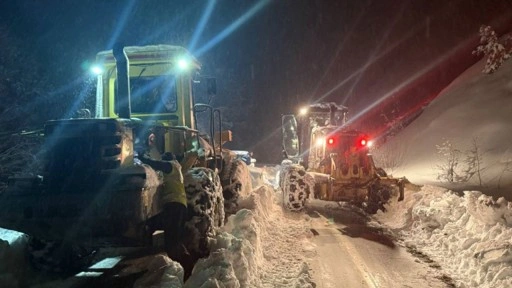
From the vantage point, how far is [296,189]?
1250 centimetres

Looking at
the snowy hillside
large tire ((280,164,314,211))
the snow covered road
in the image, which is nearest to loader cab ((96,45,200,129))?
the snow covered road

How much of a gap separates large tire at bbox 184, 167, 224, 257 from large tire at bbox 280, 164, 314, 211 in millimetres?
5723

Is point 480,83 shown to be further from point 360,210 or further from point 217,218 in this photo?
point 217,218

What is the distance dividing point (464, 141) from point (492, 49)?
1085cm

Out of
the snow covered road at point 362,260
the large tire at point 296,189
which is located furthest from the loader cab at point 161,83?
the large tire at point 296,189

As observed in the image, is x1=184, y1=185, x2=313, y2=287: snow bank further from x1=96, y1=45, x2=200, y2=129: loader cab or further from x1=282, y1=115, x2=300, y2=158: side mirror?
x1=282, y1=115, x2=300, y2=158: side mirror

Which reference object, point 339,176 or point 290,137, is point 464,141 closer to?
point 290,137

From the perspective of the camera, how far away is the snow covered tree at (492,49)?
31188 millimetres

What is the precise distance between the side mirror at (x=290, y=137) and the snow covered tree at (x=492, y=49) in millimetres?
20921

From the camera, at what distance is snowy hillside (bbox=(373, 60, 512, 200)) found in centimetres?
1894

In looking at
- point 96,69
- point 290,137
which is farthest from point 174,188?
point 290,137

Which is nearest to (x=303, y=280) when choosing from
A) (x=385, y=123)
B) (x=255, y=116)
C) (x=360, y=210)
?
(x=360, y=210)

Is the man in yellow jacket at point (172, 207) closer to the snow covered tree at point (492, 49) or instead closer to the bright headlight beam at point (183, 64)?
the bright headlight beam at point (183, 64)

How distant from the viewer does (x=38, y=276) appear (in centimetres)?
665
